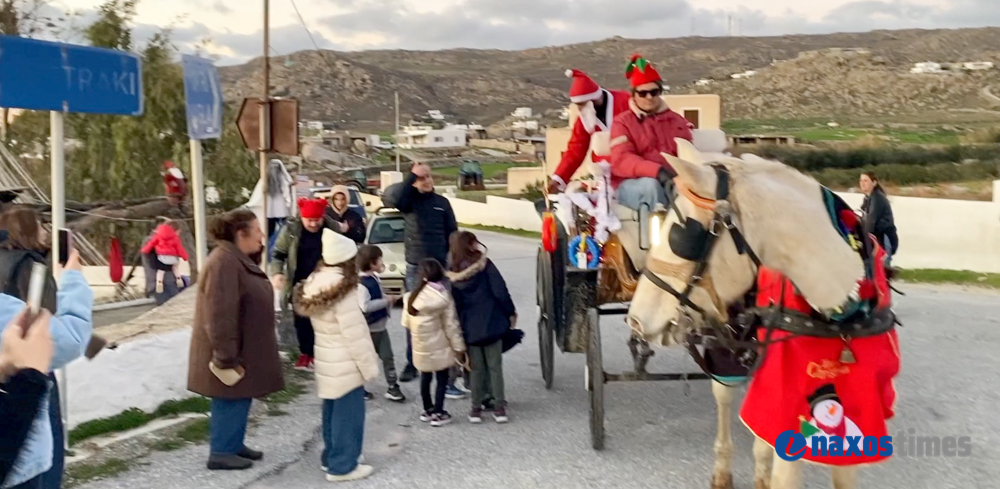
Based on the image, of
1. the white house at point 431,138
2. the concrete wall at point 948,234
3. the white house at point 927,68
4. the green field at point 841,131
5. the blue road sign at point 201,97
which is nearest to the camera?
the blue road sign at point 201,97

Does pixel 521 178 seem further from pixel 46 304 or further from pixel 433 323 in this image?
pixel 46 304

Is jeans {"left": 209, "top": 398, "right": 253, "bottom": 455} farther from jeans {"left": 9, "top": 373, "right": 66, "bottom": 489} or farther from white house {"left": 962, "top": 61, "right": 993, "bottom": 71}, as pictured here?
white house {"left": 962, "top": 61, "right": 993, "bottom": 71}

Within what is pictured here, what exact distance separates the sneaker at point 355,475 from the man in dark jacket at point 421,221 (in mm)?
2288

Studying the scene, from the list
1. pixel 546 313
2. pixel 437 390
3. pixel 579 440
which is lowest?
pixel 579 440

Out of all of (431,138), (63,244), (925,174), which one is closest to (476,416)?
(63,244)

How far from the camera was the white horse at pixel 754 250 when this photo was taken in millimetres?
3402

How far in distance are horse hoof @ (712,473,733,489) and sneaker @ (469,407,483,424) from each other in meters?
2.10

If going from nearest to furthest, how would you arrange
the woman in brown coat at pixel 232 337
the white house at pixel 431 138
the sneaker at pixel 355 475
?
the woman in brown coat at pixel 232 337, the sneaker at pixel 355 475, the white house at pixel 431 138

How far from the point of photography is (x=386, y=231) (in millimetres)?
14070

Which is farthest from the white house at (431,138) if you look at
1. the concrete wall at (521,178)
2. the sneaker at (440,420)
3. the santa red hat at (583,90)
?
the santa red hat at (583,90)

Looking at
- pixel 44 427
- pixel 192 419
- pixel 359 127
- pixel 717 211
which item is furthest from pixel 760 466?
pixel 359 127

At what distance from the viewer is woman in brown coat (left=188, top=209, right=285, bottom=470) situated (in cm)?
517

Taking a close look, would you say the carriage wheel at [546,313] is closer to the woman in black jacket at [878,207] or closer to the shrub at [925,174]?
the woman in black jacket at [878,207]

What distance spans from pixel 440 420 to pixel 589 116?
245 cm
